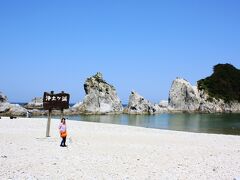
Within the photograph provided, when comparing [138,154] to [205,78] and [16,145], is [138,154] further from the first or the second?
[205,78]

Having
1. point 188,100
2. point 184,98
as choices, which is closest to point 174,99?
point 184,98

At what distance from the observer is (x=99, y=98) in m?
108

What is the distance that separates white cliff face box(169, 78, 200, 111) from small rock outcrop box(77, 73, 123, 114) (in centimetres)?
3187

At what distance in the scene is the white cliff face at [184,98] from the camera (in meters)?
137

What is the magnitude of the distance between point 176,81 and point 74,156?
127m

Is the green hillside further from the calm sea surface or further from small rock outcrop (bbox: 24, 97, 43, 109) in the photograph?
small rock outcrop (bbox: 24, 97, 43, 109)

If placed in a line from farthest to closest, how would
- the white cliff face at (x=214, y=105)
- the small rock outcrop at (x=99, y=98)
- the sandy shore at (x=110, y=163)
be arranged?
the white cliff face at (x=214, y=105), the small rock outcrop at (x=99, y=98), the sandy shore at (x=110, y=163)

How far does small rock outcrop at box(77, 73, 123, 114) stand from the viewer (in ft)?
348

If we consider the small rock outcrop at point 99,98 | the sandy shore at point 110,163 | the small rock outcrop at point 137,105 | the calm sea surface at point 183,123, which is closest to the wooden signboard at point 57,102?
the sandy shore at point 110,163

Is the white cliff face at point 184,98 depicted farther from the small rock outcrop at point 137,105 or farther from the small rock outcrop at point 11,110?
the small rock outcrop at point 11,110

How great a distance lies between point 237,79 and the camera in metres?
156

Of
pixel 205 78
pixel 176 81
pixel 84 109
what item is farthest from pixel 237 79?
pixel 84 109

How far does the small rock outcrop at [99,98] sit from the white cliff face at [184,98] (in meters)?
31.9

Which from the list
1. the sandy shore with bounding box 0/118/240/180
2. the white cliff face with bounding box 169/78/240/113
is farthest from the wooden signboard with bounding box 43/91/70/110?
the white cliff face with bounding box 169/78/240/113
